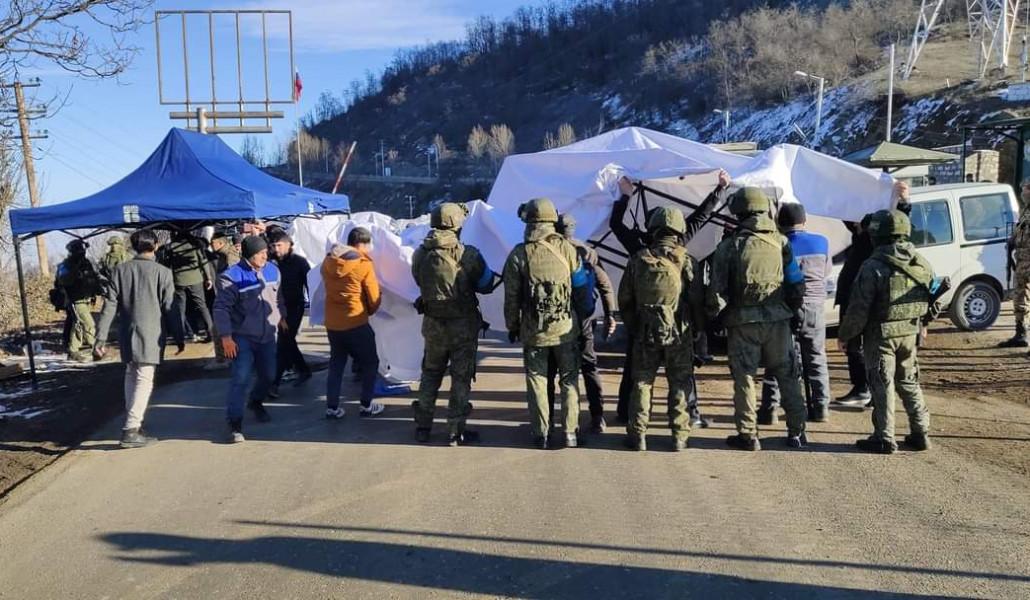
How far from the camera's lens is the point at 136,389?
19.7 ft

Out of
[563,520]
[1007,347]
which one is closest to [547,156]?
[563,520]

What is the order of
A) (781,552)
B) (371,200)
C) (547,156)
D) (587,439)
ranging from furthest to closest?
(371,200)
(547,156)
(587,439)
(781,552)

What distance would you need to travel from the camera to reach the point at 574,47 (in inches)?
5758

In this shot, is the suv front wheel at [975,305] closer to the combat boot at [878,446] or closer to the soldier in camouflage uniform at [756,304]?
the combat boot at [878,446]

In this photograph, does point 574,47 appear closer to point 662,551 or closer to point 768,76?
point 768,76

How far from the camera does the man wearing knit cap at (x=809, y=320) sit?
5930 millimetres

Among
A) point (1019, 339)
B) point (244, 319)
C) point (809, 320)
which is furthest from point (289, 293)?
point (1019, 339)

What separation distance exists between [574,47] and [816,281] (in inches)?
5879

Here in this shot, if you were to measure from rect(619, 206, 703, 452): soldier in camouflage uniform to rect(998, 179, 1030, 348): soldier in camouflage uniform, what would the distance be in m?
5.19

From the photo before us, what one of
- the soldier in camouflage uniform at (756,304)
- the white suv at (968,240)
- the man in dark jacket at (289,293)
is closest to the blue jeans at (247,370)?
the man in dark jacket at (289,293)

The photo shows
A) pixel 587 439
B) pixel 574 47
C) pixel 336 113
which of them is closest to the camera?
pixel 587 439

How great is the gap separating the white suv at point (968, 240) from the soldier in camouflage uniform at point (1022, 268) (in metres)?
0.70

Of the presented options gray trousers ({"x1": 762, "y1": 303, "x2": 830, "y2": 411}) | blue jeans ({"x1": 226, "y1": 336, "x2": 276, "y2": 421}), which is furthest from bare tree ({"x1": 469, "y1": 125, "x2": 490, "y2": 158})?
gray trousers ({"x1": 762, "y1": 303, "x2": 830, "y2": 411})

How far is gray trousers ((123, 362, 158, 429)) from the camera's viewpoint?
236 inches
